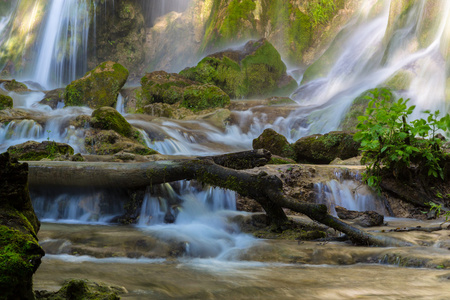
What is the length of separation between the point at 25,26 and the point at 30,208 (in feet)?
94.9

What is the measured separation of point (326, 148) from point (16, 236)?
7.59m

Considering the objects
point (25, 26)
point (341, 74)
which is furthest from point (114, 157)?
point (25, 26)

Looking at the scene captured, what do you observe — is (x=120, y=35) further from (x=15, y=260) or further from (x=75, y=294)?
(x=15, y=260)

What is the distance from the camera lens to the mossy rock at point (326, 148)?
27.4ft

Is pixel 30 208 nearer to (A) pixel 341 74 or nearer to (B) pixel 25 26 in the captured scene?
(A) pixel 341 74

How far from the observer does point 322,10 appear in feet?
82.6

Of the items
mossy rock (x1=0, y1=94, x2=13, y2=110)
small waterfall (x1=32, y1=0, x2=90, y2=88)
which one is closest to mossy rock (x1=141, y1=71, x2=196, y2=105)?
mossy rock (x1=0, y1=94, x2=13, y2=110)

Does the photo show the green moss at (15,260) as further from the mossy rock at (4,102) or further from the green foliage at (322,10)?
the green foliage at (322,10)

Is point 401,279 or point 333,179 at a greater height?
point 333,179

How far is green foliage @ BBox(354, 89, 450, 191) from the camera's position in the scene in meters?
4.77

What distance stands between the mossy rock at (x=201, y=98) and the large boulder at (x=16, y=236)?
14048mm

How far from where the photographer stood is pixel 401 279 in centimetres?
250

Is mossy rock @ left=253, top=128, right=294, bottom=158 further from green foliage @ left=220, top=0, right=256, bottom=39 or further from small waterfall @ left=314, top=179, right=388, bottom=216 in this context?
green foliage @ left=220, top=0, right=256, bottom=39

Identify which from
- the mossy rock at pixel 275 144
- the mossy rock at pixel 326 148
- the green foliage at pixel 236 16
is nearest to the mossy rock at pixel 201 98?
the mossy rock at pixel 275 144
